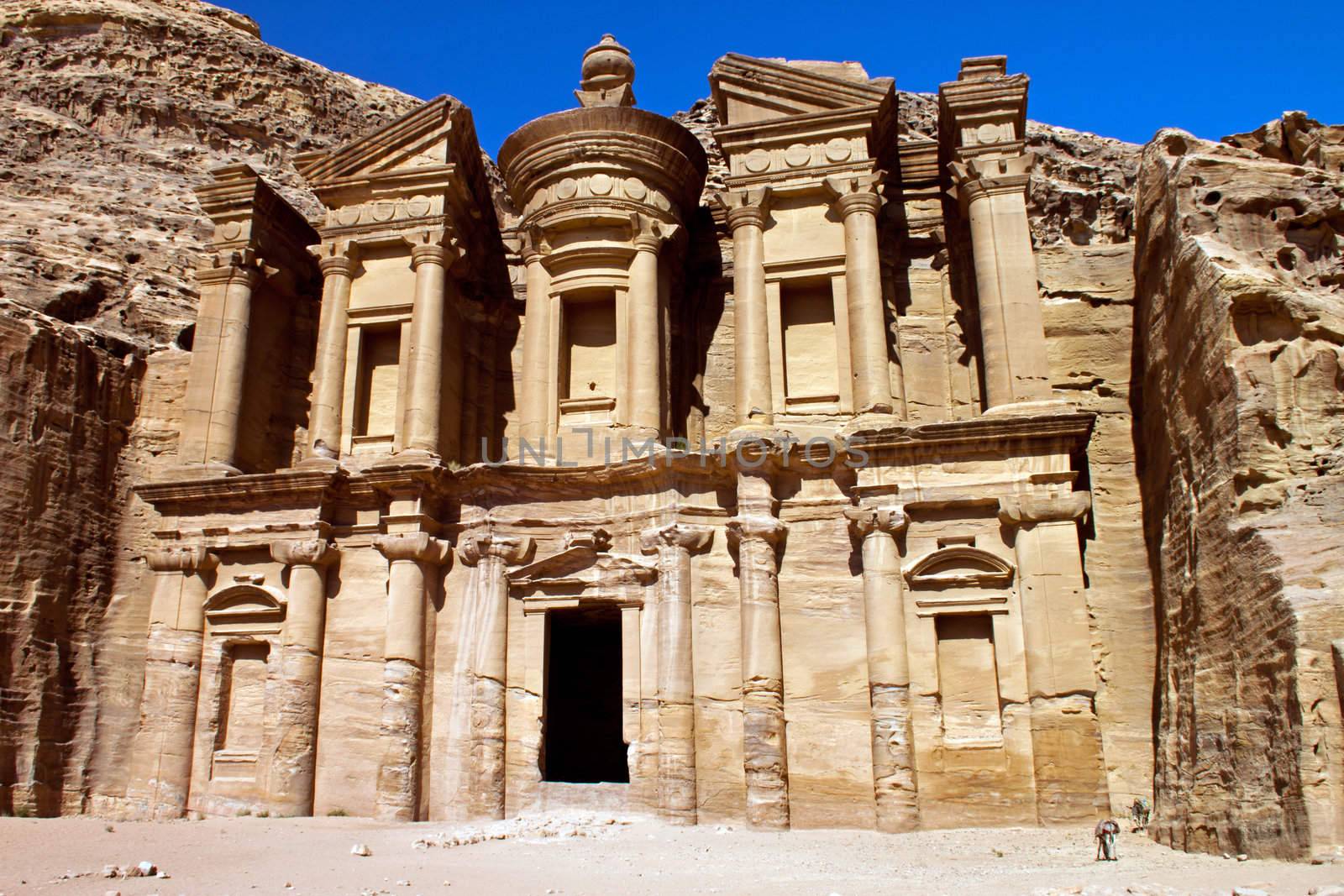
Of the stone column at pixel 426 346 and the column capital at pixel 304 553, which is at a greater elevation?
the stone column at pixel 426 346

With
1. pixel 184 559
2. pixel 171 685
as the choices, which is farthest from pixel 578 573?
pixel 171 685

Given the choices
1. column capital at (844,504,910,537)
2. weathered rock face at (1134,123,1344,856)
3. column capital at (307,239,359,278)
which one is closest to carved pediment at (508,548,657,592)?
column capital at (844,504,910,537)

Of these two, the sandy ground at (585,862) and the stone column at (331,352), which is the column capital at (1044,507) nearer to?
the sandy ground at (585,862)

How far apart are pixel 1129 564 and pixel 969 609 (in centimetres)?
277

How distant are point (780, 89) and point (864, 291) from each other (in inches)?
149

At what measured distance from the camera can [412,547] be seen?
16344 millimetres

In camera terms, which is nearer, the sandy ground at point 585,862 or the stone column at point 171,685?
the sandy ground at point 585,862

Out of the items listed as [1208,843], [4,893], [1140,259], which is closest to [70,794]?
[4,893]

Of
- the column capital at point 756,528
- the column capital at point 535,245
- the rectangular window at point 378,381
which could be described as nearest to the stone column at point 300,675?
the rectangular window at point 378,381

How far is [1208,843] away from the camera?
1173 centimetres

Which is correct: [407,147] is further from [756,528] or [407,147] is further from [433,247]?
[756,528]

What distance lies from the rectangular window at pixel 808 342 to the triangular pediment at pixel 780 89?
8.95 ft

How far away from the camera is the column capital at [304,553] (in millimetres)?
16703

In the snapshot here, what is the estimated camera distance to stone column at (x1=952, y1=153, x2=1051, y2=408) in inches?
625
